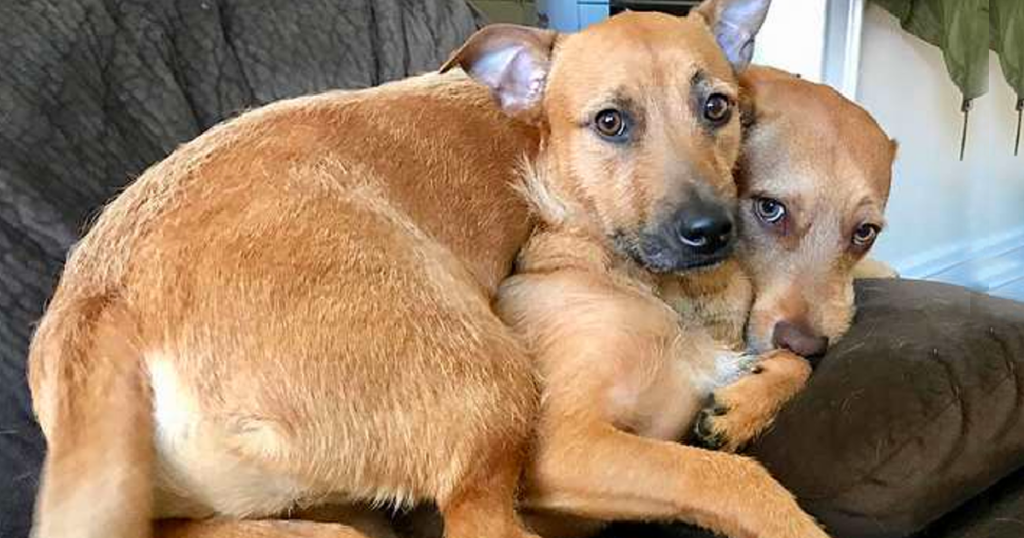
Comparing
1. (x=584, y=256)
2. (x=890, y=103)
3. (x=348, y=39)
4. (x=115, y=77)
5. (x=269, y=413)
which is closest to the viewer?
(x=269, y=413)

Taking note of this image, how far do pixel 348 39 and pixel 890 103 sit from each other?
2257 mm

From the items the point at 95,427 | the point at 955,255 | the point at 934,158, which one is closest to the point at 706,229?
the point at 95,427

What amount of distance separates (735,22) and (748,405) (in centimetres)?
67

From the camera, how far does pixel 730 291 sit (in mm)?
1727

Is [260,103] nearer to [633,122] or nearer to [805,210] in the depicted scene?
[633,122]

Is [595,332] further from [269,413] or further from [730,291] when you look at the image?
[269,413]

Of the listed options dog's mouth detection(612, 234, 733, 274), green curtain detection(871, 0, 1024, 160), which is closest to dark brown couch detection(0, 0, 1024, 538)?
dog's mouth detection(612, 234, 733, 274)

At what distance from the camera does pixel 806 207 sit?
173 centimetres

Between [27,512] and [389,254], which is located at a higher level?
[389,254]

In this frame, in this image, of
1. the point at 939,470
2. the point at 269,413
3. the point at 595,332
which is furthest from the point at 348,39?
the point at 939,470

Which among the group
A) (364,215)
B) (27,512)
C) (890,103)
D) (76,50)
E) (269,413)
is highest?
(76,50)

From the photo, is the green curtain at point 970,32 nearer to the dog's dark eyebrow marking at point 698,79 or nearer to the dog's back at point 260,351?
the dog's dark eyebrow marking at point 698,79

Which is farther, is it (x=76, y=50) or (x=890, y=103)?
(x=890, y=103)

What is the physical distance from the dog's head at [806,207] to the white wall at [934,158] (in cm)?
195
